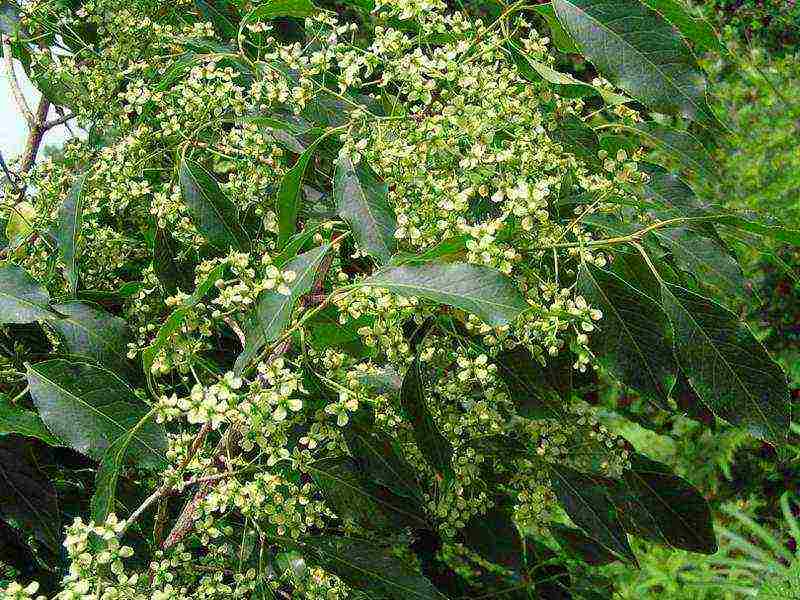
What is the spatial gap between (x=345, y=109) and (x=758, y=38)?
620 centimetres

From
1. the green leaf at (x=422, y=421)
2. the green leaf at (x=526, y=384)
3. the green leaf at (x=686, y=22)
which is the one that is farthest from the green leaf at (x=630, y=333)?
the green leaf at (x=686, y=22)

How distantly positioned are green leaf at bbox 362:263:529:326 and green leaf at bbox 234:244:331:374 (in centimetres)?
10

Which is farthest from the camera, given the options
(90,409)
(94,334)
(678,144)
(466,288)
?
(678,144)

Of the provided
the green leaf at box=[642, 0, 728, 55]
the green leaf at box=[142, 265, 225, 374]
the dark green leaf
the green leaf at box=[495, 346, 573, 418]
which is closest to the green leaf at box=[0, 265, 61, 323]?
the green leaf at box=[142, 265, 225, 374]

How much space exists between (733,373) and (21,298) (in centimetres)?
83

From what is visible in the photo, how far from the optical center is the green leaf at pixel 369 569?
120 cm

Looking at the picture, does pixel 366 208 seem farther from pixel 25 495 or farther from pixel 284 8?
pixel 25 495

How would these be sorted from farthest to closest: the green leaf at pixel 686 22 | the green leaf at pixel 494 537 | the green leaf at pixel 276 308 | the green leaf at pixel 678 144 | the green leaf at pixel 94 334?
the green leaf at pixel 494 537 < the green leaf at pixel 678 144 < the green leaf at pixel 94 334 < the green leaf at pixel 686 22 < the green leaf at pixel 276 308

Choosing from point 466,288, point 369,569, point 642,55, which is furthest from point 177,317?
point 642,55

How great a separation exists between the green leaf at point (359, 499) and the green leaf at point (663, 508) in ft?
1.08

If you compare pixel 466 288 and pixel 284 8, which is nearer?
pixel 466 288

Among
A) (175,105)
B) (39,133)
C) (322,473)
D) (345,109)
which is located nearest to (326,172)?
A: (345,109)

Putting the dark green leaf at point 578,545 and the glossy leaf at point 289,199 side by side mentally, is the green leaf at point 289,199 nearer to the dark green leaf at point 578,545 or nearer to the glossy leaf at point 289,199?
the glossy leaf at point 289,199

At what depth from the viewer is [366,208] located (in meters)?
1.04
